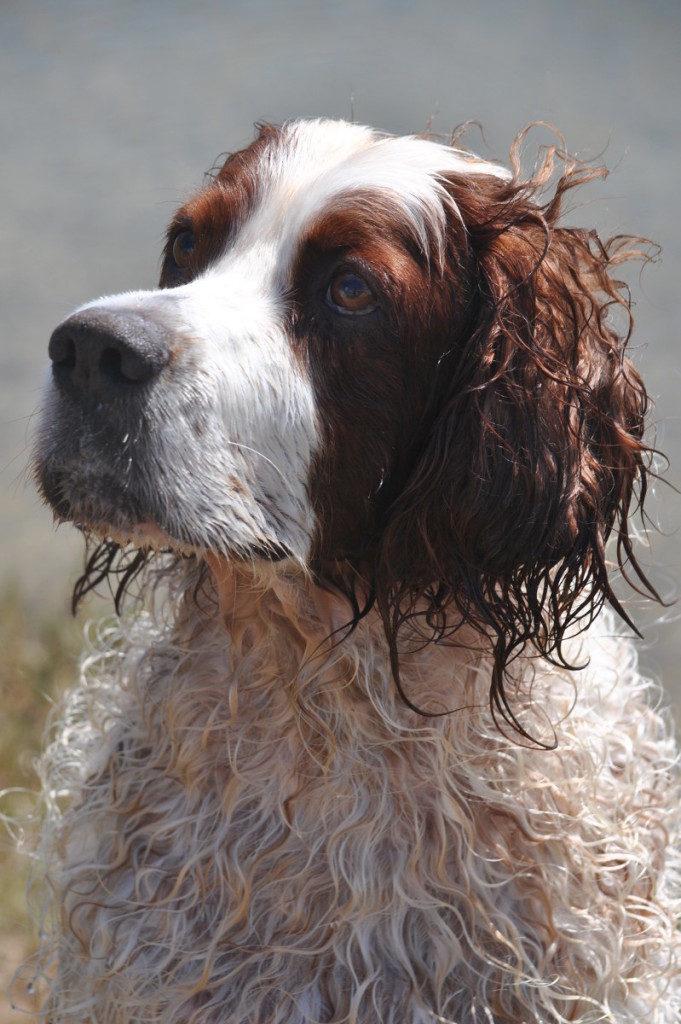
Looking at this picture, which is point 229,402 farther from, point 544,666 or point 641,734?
point 641,734

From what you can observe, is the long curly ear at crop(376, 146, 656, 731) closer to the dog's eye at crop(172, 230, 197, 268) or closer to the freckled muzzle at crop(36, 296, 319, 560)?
the freckled muzzle at crop(36, 296, 319, 560)

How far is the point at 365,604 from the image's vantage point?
2.52 m

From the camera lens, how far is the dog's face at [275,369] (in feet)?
7.25

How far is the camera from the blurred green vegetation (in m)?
4.02

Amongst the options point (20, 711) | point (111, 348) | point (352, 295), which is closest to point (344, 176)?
point (352, 295)

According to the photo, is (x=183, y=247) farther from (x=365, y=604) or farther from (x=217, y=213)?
(x=365, y=604)

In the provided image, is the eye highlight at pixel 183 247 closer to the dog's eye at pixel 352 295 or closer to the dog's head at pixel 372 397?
the dog's head at pixel 372 397

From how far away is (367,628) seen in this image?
8.38ft

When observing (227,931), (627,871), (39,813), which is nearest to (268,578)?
(227,931)

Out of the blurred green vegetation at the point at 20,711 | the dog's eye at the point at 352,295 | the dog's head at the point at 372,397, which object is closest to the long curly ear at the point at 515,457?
the dog's head at the point at 372,397

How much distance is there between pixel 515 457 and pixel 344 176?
583 mm

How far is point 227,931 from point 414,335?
119 centimetres

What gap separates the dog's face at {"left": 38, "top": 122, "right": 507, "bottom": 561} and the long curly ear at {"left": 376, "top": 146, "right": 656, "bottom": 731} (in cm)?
7

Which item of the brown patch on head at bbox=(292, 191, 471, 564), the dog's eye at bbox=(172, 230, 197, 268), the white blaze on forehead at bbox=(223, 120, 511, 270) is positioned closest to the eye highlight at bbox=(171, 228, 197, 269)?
the dog's eye at bbox=(172, 230, 197, 268)
